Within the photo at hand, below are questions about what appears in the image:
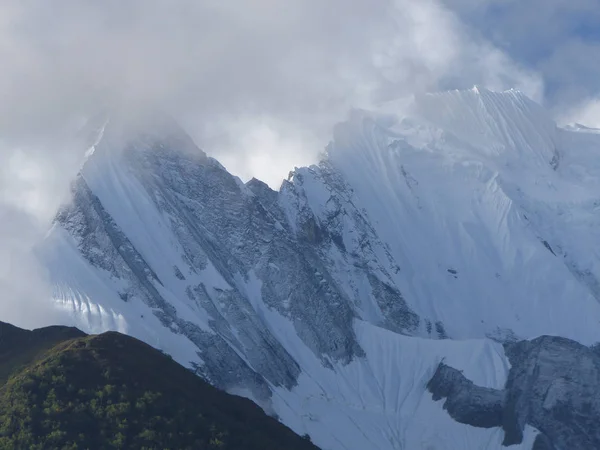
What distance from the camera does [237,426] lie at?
101938 mm

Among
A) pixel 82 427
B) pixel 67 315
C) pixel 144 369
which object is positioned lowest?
pixel 82 427

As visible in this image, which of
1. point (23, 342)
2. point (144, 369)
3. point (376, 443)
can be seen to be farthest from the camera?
point (376, 443)

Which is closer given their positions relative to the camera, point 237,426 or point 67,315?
point 237,426

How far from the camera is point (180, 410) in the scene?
100 m

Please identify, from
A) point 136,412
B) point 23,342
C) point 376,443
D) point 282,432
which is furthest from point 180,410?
point 376,443

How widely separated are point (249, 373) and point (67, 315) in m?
27.1

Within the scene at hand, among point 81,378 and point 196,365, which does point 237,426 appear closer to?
point 81,378

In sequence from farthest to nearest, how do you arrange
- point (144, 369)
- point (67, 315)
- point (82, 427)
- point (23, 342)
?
point (67, 315) → point (23, 342) → point (144, 369) → point (82, 427)

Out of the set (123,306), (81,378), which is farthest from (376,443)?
(81,378)

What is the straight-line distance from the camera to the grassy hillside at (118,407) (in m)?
97.0

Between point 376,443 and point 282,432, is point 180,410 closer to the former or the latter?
point 282,432

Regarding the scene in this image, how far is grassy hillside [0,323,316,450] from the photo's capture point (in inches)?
3819

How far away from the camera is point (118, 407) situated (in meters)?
99.3

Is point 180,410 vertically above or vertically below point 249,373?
below
